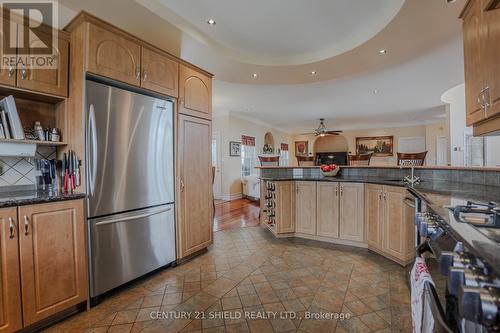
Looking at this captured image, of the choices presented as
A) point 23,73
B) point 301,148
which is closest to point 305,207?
point 23,73

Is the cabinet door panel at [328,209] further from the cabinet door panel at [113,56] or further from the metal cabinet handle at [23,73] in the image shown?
the metal cabinet handle at [23,73]

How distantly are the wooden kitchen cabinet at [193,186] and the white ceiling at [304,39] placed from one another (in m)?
0.91

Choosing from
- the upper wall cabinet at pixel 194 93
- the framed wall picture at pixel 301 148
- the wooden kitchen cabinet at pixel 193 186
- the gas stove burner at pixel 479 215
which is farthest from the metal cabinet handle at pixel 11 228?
the framed wall picture at pixel 301 148

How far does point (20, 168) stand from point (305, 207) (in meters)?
3.21

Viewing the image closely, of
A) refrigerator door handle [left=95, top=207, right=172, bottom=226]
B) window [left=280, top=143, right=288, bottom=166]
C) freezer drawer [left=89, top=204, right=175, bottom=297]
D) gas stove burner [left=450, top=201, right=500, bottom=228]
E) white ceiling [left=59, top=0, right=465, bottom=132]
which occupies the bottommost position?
freezer drawer [left=89, top=204, right=175, bottom=297]

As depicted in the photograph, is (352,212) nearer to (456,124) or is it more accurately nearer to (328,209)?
(328,209)

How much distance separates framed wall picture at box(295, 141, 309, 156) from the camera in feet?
37.1

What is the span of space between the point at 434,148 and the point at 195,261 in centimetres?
969

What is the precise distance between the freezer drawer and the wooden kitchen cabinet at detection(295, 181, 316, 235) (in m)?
1.84

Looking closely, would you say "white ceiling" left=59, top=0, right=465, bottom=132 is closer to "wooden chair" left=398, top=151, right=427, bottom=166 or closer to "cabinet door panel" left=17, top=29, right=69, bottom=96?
"cabinet door panel" left=17, top=29, right=69, bottom=96

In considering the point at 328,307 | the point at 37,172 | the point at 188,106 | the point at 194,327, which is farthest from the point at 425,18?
the point at 37,172

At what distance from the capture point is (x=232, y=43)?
2.84m

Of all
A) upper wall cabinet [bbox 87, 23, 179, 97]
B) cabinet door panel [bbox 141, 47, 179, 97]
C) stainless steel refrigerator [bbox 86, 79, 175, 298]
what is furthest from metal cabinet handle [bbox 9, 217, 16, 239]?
cabinet door panel [bbox 141, 47, 179, 97]

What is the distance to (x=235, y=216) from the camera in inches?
193
